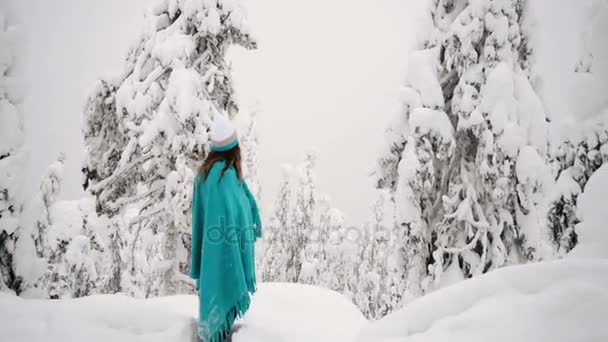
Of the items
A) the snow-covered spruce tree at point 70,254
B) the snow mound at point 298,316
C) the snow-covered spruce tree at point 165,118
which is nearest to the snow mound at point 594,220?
the snow mound at point 298,316

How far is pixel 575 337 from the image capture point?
2.05m

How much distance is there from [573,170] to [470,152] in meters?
2.65

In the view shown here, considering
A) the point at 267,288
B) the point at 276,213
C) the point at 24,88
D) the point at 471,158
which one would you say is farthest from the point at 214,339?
the point at 276,213

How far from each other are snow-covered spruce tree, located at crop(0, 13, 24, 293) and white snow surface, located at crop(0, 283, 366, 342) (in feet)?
15.1

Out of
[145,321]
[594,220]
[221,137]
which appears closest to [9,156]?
[145,321]

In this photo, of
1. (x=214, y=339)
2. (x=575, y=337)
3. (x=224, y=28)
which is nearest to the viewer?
(x=575, y=337)

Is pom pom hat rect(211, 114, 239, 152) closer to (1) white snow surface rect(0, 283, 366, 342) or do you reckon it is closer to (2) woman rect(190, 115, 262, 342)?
(2) woman rect(190, 115, 262, 342)

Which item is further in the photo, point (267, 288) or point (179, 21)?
point (179, 21)

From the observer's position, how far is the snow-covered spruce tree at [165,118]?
995cm

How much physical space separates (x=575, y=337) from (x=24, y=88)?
9188 mm

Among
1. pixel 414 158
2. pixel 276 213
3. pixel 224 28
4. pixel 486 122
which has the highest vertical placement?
pixel 224 28

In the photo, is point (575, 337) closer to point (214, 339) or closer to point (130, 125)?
point (214, 339)

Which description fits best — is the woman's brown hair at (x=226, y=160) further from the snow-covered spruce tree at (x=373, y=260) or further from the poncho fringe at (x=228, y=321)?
the snow-covered spruce tree at (x=373, y=260)

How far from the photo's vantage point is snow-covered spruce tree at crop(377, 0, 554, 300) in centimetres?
905
